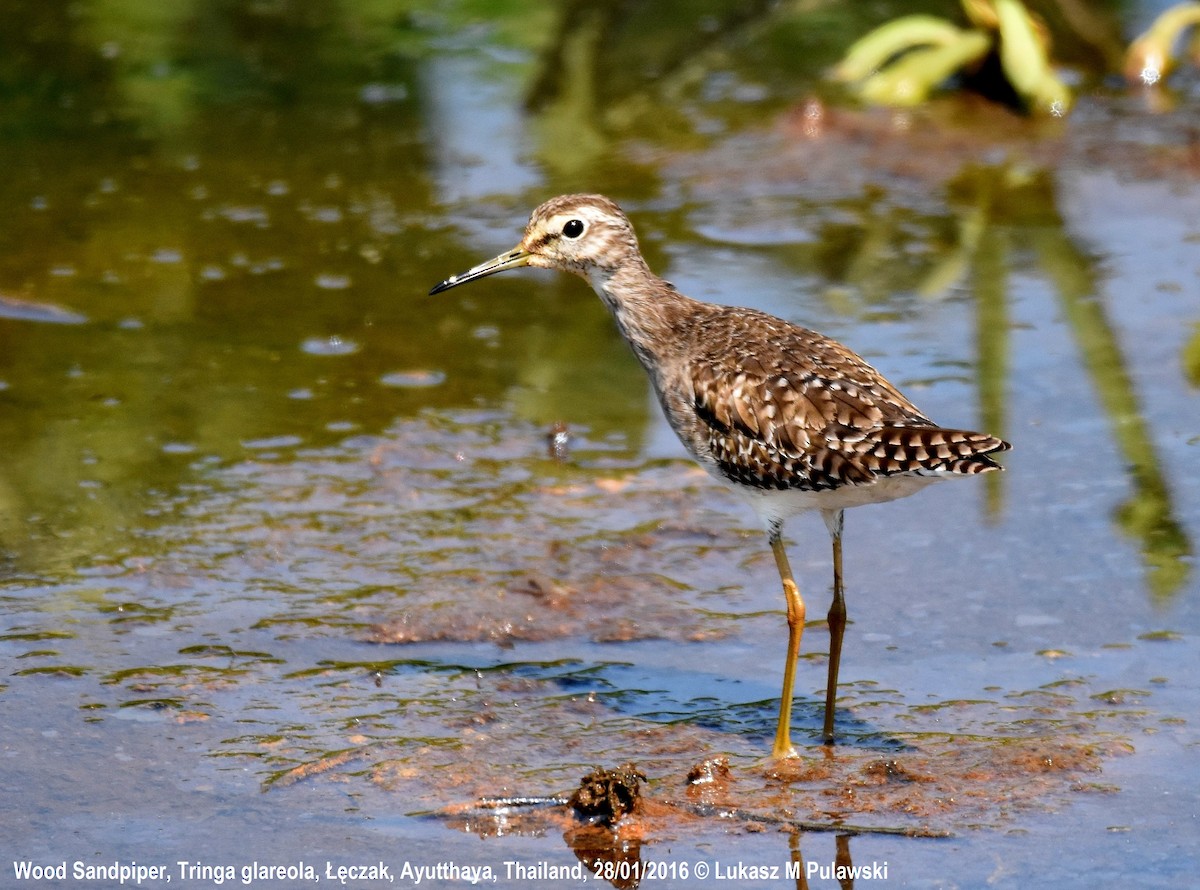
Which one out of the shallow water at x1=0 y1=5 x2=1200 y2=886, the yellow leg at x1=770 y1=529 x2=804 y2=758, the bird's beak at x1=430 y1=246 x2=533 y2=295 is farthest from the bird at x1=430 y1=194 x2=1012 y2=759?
the shallow water at x1=0 y1=5 x2=1200 y2=886

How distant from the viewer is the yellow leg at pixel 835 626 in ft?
20.4

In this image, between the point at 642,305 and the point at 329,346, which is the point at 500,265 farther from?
the point at 329,346

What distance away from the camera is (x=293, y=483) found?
7.99 m

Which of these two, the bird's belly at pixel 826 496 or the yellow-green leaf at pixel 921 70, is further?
the yellow-green leaf at pixel 921 70

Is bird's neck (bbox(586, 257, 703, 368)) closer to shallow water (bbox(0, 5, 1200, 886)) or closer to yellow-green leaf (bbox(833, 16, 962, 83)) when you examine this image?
shallow water (bbox(0, 5, 1200, 886))

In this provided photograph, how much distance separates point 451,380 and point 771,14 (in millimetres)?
5917

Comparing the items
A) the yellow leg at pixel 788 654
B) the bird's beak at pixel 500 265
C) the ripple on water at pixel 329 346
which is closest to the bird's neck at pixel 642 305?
the bird's beak at pixel 500 265

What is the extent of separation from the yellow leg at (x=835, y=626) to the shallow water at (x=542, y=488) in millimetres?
135

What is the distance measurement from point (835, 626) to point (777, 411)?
2.71 feet

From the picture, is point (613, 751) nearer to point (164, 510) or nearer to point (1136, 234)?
point (164, 510)

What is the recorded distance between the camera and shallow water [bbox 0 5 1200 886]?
5.68 m

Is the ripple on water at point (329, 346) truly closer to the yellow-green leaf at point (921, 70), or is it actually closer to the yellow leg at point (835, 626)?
the yellow leg at point (835, 626)

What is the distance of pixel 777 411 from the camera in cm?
626

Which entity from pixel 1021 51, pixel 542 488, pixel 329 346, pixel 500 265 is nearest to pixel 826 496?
pixel 500 265
